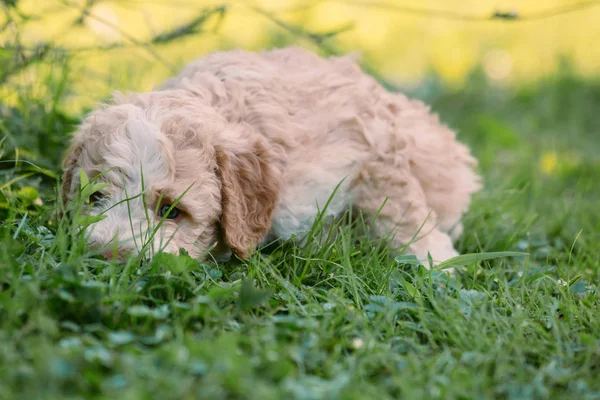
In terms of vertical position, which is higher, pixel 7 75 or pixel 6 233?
pixel 7 75

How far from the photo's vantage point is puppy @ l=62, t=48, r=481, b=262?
A: 126 inches

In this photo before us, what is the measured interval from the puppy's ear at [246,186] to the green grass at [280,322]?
Answer: 0.14m

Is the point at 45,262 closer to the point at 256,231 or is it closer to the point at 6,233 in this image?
the point at 6,233

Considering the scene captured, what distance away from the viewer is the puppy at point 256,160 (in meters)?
3.21

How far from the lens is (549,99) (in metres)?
8.09

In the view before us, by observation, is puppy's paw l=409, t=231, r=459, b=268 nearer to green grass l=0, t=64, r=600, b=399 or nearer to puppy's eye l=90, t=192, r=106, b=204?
green grass l=0, t=64, r=600, b=399

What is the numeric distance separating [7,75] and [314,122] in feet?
6.44

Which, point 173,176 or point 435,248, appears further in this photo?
point 435,248

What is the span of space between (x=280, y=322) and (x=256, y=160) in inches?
41.1

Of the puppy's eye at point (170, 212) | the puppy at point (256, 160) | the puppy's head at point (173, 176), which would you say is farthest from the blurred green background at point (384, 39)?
the puppy's eye at point (170, 212)

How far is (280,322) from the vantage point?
2.71 m

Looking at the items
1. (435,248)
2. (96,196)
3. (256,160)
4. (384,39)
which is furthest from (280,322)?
(384,39)

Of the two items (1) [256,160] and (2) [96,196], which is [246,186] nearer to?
(1) [256,160]

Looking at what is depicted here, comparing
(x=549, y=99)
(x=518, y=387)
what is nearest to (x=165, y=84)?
(x=518, y=387)
